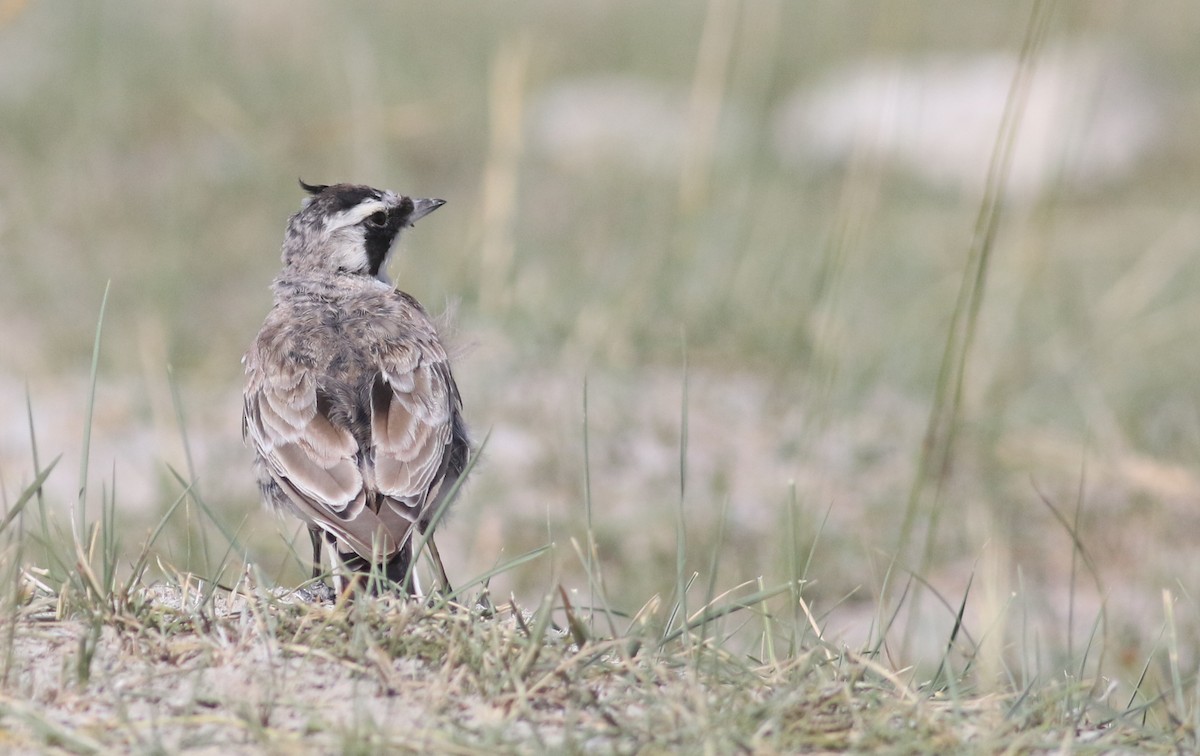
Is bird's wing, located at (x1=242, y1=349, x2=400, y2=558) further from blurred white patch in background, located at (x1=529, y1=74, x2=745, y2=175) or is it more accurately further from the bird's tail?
blurred white patch in background, located at (x1=529, y1=74, x2=745, y2=175)

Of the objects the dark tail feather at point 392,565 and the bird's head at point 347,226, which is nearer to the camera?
the dark tail feather at point 392,565

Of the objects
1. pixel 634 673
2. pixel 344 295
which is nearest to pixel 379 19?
pixel 344 295

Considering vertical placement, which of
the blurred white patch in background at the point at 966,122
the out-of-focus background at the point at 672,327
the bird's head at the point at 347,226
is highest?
the blurred white patch in background at the point at 966,122

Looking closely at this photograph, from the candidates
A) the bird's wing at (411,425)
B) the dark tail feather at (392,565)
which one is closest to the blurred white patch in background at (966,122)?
the bird's wing at (411,425)

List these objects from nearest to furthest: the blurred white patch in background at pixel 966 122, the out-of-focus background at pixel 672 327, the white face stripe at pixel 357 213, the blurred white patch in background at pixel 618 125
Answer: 1. the white face stripe at pixel 357 213
2. the out-of-focus background at pixel 672 327
3. the blurred white patch in background at pixel 618 125
4. the blurred white patch in background at pixel 966 122

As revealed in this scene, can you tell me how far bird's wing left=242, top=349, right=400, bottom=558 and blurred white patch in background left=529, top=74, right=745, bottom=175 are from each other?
352 inches

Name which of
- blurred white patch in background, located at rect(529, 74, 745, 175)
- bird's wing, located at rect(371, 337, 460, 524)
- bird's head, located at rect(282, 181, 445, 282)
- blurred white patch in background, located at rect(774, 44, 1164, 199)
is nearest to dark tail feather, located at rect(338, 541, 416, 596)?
bird's wing, located at rect(371, 337, 460, 524)

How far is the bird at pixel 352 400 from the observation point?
3447mm

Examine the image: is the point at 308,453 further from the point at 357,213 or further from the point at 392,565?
the point at 357,213

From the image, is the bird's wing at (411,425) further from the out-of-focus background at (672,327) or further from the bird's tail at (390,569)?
the out-of-focus background at (672,327)

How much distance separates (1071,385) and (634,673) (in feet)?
15.3

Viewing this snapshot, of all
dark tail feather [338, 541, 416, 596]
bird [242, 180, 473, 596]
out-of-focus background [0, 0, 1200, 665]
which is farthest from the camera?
out-of-focus background [0, 0, 1200, 665]

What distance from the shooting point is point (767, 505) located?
20.5 feet

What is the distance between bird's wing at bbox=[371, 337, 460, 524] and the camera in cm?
348
